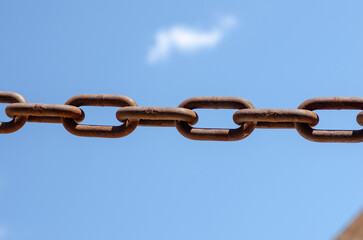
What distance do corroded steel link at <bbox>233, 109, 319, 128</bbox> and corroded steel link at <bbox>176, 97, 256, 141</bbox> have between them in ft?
0.17

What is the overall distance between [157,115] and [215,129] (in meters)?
0.31

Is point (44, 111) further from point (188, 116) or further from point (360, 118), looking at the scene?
point (360, 118)

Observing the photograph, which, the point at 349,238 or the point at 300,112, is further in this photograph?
the point at 300,112

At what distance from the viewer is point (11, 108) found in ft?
9.57

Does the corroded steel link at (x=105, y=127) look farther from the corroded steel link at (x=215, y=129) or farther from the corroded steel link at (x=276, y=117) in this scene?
the corroded steel link at (x=276, y=117)

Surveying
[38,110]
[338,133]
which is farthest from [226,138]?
[38,110]

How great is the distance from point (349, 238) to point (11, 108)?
2225mm

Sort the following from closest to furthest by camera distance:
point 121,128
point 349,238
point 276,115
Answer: point 349,238 < point 276,115 < point 121,128

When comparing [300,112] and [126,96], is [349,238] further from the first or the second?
[126,96]

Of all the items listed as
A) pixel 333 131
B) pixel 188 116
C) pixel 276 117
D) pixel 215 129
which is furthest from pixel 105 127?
pixel 333 131

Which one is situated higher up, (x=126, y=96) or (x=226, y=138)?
(x=126, y=96)

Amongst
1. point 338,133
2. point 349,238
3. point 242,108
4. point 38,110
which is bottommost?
point 349,238

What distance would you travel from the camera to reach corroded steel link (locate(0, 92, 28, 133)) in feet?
9.64

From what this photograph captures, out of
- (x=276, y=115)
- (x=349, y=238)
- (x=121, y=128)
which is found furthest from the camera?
(x=121, y=128)
